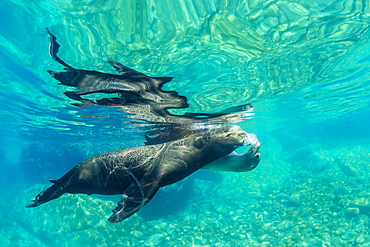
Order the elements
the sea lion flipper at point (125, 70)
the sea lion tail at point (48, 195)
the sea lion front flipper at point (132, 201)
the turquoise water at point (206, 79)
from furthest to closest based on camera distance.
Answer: the sea lion flipper at point (125, 70) → the turquoise water at point (206, 79) → the sea lion tail at point (48, 195) → the sea lion front flipper at point (132, 201)

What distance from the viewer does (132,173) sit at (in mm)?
3340

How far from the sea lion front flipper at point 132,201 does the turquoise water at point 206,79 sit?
4.01 metres

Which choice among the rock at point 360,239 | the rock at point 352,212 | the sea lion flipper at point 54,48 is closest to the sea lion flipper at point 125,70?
the sea lion flipper at point 54,48

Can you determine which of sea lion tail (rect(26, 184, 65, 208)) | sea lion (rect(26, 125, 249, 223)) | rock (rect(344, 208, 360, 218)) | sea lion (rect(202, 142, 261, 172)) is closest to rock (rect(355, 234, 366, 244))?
rock (rect(344, 208, 360, 218))

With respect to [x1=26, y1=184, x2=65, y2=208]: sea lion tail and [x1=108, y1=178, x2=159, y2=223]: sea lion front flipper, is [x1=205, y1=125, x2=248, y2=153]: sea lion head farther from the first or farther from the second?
[x1=26, y1=184, x2=65, y2=208]: sea lion tail

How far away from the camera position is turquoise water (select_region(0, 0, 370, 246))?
524cm

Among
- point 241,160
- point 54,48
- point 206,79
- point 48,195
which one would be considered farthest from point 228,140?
point 54,48

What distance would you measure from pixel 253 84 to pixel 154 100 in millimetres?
4854

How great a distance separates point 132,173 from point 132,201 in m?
0.55

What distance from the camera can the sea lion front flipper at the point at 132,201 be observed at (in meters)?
2.71

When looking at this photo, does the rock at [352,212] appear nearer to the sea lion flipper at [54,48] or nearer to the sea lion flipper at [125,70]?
the sea lion flipper at [125,70]

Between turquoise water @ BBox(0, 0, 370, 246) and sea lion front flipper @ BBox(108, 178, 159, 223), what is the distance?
4006mm

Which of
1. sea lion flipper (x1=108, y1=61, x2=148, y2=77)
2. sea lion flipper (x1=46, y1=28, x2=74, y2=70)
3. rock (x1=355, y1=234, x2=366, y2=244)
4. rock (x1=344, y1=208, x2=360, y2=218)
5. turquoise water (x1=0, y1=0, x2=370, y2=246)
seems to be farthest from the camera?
rock (x1=344, y1=208, x2=360, y2=218)

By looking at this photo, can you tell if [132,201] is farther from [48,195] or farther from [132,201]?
[48,195]
